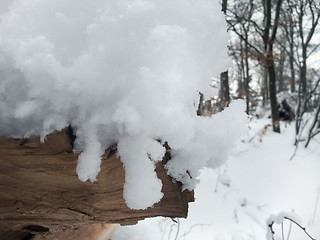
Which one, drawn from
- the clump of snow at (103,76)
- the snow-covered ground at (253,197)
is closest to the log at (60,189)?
the clump of snow at (103,76)

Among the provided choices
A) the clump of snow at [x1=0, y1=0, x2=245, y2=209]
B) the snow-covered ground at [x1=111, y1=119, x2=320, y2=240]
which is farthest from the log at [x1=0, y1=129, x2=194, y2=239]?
the snow-covered ground at [x1=111, y1=119, x2=320, y2=240]

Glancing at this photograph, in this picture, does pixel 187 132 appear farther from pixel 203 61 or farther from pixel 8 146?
pixel 8 146

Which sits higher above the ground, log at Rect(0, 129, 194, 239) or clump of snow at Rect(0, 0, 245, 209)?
clump of snow at Rect(0, 0, 245, 209)

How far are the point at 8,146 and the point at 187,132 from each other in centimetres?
34

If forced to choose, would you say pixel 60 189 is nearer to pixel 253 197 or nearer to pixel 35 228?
pixel 35 228

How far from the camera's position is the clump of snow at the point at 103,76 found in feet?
1.53

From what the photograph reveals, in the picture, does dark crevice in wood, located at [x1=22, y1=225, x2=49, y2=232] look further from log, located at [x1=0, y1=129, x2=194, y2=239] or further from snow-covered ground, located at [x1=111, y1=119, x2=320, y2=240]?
snow-covered ground, located at [x1=111, y1=119, x2=320, y2=240]

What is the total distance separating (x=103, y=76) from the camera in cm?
47

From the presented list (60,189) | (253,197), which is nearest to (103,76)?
(60,189)

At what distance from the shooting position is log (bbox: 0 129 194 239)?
1.74 ft

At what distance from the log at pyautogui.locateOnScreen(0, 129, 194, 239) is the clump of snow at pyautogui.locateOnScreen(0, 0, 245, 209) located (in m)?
0.04

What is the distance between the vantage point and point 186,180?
64 centimetres

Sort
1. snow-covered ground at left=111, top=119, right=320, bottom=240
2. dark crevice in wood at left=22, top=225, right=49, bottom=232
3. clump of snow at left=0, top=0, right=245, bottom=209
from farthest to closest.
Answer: snow-covered ground at left=111, top=119, right=320, bottom=240 → dark crevice in wood at left=22, top=225, right=49, bottom=232 → clump of snow at left=0, top=0, right=245, bottom=209

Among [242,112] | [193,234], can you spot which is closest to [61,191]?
[242,112]
